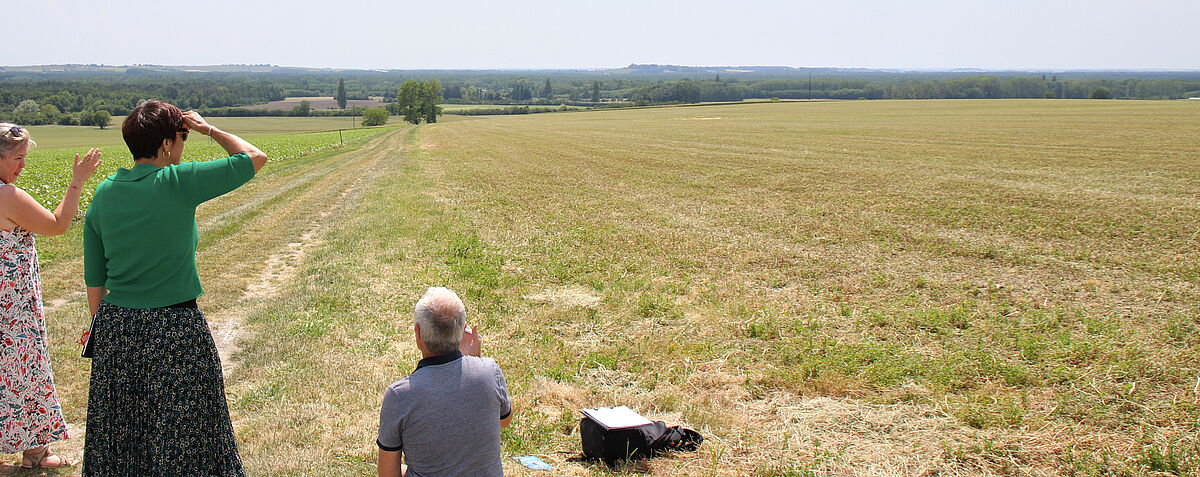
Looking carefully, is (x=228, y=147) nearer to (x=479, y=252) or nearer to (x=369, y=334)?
(x=369, y=334)

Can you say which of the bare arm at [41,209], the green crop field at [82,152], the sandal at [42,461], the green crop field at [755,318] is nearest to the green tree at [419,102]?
the green crop field at [82,152]

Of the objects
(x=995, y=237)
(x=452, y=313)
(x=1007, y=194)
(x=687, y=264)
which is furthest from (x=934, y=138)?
(x=452, y=313)

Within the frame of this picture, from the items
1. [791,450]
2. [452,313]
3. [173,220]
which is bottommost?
[791,450]

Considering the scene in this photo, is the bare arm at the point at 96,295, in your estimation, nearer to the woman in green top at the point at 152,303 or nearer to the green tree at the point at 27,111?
the woman in green top at the point at 152,303

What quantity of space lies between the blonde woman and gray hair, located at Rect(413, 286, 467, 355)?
2.06 m

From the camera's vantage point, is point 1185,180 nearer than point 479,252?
No

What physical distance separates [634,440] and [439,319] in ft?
6.63

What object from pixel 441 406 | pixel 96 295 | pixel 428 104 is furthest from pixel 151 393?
pixel 428 104

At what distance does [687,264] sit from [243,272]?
5.99 m

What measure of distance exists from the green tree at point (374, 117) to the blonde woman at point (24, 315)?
9846 centimetres

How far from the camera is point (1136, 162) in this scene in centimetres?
2034

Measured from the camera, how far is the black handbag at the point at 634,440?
4.45m

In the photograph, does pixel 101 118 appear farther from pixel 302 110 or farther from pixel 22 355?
pixel 22 355

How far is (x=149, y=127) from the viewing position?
317 centimetres
